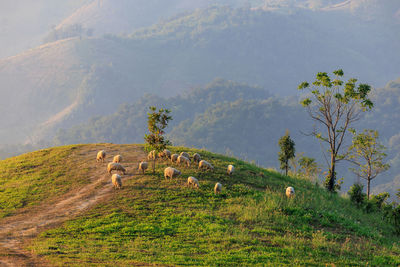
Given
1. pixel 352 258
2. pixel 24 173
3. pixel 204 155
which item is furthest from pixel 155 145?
pixel 352 258

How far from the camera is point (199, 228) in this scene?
17.0 metres

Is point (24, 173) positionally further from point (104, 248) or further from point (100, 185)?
point (104, 248)

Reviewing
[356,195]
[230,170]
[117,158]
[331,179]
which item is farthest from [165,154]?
[356,195]

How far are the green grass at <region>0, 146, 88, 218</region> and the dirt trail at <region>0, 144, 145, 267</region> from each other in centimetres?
89

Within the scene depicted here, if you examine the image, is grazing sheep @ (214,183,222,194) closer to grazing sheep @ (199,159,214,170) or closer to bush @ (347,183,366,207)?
grazing sheep @ (199,159,214,170)

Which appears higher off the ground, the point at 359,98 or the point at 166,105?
the point at 166,105

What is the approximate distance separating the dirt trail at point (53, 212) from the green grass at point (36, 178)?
2.93 feet

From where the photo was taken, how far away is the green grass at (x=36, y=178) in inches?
855

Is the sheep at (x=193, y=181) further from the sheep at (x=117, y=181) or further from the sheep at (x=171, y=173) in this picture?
the sheep at (x=117, y=181)

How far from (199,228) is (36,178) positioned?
1384cm

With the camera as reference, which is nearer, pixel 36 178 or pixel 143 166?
pixel 143 166

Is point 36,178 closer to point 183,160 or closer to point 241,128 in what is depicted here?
point 183,160

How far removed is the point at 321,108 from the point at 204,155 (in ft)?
35.9

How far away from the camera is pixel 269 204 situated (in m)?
20.2
